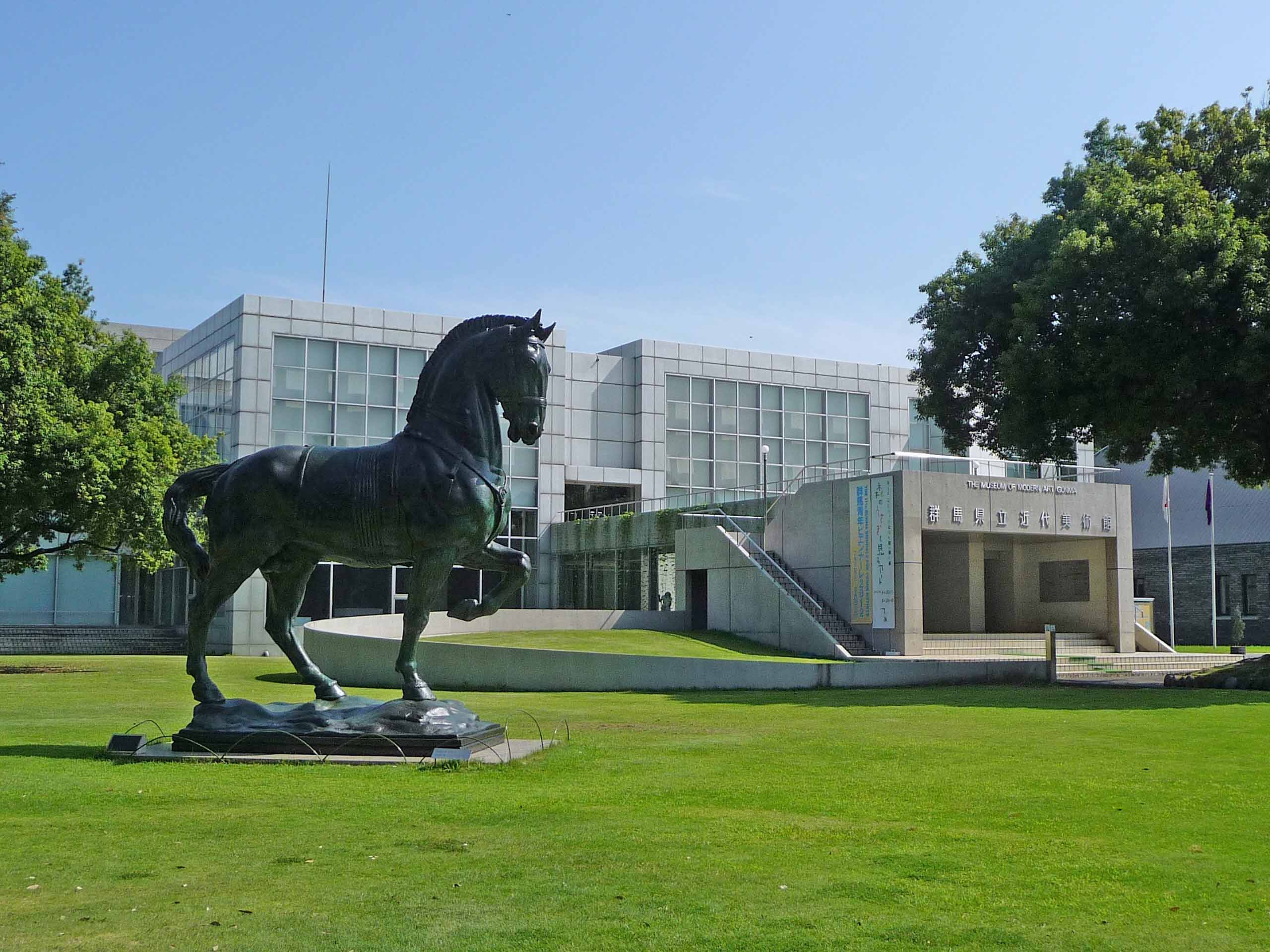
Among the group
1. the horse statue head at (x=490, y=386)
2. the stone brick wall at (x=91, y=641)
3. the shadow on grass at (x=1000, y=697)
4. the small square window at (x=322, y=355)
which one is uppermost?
the small square window at (x=322, y=355)

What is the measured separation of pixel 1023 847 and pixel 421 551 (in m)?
6.04

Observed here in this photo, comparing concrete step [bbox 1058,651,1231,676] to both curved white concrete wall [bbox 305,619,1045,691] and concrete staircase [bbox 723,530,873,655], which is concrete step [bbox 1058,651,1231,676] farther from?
curved white concrete wall [bbox 305,619,1045,691]

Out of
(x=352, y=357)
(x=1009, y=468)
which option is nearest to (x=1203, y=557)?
(x=1009, y=468)

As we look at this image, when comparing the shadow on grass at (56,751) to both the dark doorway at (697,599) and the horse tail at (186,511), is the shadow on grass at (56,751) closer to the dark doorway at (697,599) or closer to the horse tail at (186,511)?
the horse tail at (186,511)

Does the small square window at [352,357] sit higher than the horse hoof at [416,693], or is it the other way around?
the small square window at [352,357]

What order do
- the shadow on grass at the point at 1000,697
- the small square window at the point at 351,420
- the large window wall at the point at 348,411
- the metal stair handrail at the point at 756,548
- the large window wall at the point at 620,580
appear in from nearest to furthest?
the shadow on grass at the point at 1000,697
the metal stair handrail at the point at 756,548
the large window wall at the point at 620,580
the large window wall at the point at 348,411
the small square window at the point at 351,420

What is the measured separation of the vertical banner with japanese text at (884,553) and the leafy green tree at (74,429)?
17763 mm

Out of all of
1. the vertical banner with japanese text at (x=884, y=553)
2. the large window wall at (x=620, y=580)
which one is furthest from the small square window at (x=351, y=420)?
the vertical banner with japanese text at (x=884, y=553)

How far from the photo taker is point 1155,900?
579 centimetres

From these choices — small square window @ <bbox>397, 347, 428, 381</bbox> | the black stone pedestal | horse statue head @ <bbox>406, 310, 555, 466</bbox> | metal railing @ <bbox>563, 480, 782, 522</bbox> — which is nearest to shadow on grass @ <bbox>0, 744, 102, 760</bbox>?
the black stone pedestal

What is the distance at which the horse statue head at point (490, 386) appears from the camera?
37.0 feet

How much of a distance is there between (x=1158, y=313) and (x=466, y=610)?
53.4ft

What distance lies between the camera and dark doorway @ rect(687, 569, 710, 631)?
37.8 meters

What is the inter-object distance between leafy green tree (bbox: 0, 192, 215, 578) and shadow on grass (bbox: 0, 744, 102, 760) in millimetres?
16675
